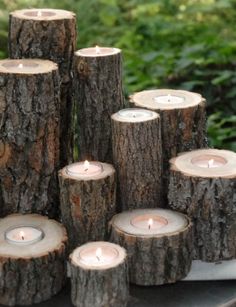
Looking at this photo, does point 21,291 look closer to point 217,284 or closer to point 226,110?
point 217,284

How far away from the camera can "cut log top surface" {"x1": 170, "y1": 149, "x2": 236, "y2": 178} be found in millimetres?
2451

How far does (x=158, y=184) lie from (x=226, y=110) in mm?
2096

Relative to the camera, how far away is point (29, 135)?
2488mm

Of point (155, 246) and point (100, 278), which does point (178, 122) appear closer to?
point (155, 246)

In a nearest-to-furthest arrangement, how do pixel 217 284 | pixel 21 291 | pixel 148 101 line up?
1. pixel 21 291
2. pixel 217 284
3. pixel 148 101

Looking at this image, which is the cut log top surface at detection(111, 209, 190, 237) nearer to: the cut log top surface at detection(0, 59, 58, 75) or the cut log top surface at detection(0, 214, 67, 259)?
the cut log top surface at detection(0, 214, 67, 259)

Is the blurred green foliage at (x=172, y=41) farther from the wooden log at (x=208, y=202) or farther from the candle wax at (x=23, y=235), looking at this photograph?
the candle wax at (x=23, y=235)

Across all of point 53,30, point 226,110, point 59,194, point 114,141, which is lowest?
point 226,110

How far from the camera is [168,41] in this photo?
17.8 ft

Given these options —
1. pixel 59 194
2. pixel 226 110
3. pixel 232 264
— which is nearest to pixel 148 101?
pixel 59 194

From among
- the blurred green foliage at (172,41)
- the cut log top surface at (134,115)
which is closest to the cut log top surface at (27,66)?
the cut log top surface at (134,115)

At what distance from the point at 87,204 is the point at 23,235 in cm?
22

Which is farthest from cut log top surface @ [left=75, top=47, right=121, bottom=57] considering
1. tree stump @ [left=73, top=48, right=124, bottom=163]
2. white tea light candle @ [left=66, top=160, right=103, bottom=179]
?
white tea light candle @ [left=66, top=160, right=103, bottom=179]

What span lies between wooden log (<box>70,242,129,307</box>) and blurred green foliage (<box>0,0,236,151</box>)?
75.3 inches
